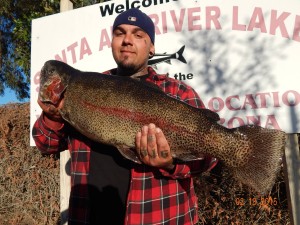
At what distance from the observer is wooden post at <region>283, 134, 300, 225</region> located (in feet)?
11.3

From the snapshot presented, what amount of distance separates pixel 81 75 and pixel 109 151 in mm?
564

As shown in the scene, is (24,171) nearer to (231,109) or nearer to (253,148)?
(231,109)

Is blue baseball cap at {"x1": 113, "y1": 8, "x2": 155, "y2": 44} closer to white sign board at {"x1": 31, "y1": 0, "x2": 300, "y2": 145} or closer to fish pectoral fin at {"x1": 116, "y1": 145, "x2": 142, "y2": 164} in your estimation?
fish pectoral fin at {"x1": 116, "y1": 145, "x2": 142, "y2": 164}

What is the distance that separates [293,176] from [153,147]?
2.12 meters

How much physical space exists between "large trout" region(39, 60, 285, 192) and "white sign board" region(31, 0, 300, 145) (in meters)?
1.48

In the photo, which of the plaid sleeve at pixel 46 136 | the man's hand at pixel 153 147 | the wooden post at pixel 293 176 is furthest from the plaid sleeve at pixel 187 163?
the wooden post at pixel 293 176

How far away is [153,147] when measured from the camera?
79.8 inches

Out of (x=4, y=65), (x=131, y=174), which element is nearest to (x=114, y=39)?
(x=131, y=174)

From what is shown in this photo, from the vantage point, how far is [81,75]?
2352mm

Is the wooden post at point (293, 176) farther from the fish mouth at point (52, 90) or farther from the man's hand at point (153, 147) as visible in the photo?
the fish mouth at point (52, 90)

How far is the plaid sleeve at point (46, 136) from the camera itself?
242 cm
